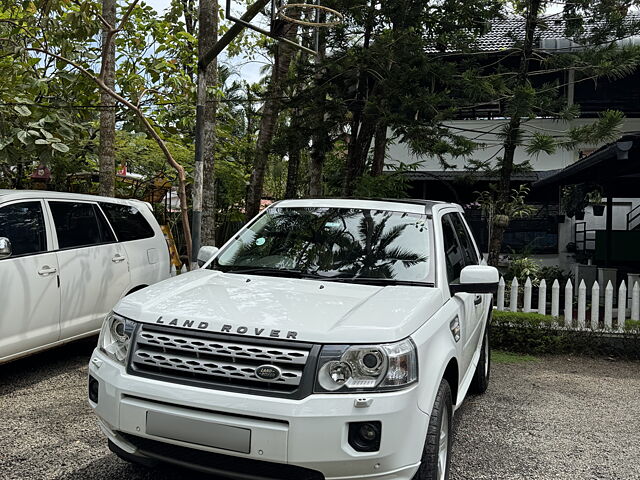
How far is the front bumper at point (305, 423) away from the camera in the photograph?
8.28 feet

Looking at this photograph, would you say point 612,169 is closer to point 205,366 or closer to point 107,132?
point 107,132

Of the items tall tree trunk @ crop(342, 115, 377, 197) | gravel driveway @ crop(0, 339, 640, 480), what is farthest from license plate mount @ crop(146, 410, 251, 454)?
tall tree trunk @ crop(342, 115, 377, 197)

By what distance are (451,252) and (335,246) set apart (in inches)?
34.8

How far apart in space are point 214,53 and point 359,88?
2902 mm

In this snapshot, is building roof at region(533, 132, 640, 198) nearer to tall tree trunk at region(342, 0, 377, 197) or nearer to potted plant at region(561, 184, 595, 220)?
potted plant at region(561, 184, 595, 220)

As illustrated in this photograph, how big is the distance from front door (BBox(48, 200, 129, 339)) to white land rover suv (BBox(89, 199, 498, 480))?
2.40 meters

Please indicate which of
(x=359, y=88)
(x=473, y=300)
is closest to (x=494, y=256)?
(x=359, y=88)

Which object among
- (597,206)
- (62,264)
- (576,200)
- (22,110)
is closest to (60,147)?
(22,110)

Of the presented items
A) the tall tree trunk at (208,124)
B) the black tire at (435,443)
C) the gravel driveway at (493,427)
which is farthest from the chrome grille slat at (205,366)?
the tall tree trunk at (208,124)

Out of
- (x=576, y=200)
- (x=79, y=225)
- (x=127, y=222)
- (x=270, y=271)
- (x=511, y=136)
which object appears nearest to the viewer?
(x=270, y=271)

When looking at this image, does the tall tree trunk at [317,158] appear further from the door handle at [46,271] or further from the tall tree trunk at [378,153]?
the door handle at [46,271]

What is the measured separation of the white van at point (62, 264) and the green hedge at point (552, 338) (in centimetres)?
458

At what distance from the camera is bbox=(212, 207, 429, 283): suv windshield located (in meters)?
3.76

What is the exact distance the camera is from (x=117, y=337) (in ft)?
10.3
